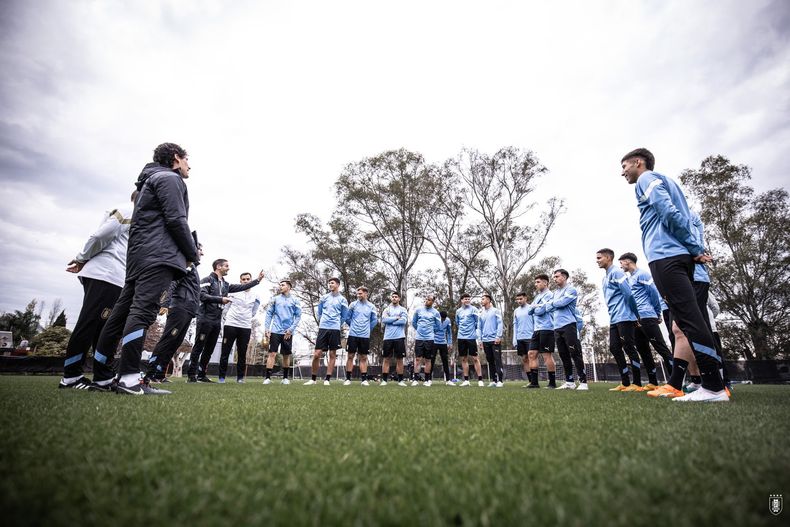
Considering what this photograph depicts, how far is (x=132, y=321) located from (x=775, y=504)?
4.57 metres

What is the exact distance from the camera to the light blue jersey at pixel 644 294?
6887 mm

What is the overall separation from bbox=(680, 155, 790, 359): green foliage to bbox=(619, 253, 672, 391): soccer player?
22.4 metres

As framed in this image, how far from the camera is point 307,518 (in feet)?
2.78

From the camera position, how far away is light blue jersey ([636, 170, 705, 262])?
3.88 meters

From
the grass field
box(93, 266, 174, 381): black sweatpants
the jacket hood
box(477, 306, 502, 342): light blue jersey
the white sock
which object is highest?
the jacket hood

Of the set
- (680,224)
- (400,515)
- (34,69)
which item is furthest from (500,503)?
(34,69)

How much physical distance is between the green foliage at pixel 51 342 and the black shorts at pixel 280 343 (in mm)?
23764

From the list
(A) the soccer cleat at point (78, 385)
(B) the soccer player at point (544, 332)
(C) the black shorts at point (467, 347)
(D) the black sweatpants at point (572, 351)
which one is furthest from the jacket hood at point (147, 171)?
(C) the black shorts at point (467, 347)

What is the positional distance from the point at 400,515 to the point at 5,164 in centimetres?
1150

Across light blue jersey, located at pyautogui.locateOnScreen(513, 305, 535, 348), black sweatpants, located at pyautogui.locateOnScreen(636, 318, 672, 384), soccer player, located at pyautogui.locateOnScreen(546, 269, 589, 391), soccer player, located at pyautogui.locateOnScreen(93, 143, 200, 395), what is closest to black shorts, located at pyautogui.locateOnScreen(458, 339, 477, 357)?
light blue jersey, located at pyautogui.locateOnScreen(513, 305, 535, 348)

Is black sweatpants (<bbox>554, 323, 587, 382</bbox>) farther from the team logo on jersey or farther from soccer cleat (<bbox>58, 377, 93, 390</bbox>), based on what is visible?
soccer cleat (<bbox>58, 377, 93, 390</bbox>)

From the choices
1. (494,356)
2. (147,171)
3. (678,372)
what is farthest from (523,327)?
(147,171)

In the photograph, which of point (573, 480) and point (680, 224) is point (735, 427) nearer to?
point (573, 480)

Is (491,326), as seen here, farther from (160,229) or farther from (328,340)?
(160,229)
